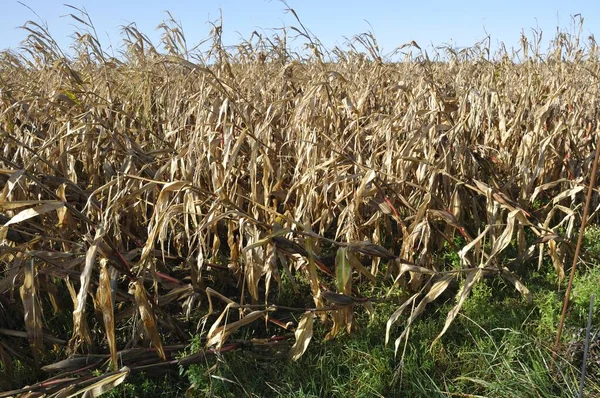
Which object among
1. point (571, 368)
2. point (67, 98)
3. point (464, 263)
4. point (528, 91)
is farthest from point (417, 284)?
point (67, 98)

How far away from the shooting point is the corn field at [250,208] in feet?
7.04

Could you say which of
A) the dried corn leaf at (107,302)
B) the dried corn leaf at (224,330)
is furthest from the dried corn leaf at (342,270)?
the dried corn leaf at (107,302)

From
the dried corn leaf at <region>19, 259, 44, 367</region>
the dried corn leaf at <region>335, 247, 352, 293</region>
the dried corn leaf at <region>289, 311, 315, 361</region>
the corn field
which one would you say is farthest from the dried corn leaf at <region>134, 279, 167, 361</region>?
the dried corn leaf at <region>335, 247, 352, 293</region>

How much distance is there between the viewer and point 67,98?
2980 millimetres

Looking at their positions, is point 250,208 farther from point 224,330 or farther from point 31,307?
point 31,307

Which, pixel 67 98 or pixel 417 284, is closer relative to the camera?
pixel 417 284

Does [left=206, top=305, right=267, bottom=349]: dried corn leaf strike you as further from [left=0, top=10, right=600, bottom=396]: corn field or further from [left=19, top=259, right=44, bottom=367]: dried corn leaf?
[left=19, top=259, right=44, bottom=367]: dried corn leaf

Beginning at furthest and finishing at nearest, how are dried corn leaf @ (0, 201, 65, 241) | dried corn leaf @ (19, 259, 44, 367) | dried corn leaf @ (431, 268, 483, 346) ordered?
dried corn leaf @ (431, 268, 483, 346) → dried corn leaf @ (19, 259, 44, 367) → dried corn leaf @ (0, 201, 65, 241)

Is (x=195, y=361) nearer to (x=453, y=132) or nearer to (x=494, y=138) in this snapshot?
(x=453, y=132)

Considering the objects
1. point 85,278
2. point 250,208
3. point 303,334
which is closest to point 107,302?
point 85,278

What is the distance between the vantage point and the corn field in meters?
2.15

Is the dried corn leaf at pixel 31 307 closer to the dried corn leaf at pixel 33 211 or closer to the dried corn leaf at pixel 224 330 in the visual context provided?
the dried corn leaf at pixel 33 211

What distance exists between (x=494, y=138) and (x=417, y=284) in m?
1.23

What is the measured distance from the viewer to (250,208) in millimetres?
2758
